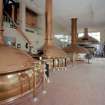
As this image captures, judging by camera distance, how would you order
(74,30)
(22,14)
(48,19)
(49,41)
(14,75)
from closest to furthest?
(14,75) → (48,19) → (49,41) → (22,14) → (74,30)

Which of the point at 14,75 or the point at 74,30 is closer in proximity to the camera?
the point at 14,75

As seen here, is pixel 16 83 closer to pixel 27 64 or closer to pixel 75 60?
pixel 27 64

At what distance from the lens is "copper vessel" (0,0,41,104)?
71.1 inches

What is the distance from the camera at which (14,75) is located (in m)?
1.89

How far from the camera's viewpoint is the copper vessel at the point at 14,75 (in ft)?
5.93

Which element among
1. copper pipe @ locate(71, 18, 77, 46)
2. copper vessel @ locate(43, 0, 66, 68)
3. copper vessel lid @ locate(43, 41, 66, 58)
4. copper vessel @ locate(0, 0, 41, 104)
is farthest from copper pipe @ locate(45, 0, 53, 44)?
copper pipe @ locate(71, 18, 77, 46)

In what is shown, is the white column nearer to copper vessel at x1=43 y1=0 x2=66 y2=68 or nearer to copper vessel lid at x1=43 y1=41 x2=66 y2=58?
copper vessel at x1=43 y1=0 x2=66 y2=68

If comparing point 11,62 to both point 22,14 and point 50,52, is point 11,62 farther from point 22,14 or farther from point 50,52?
point 22,14

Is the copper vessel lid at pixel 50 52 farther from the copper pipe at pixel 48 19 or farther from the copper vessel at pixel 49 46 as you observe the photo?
the copper pipe at pixel 48 19

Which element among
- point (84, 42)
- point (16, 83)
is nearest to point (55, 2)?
point (16, 83)


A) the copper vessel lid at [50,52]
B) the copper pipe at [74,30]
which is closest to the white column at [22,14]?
the copper vessel lid at [50,52]

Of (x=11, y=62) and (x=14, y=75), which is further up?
(x=11, y=62)

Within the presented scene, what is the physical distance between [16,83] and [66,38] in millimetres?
11777

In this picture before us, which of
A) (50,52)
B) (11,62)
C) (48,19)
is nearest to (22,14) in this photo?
(48,19)
